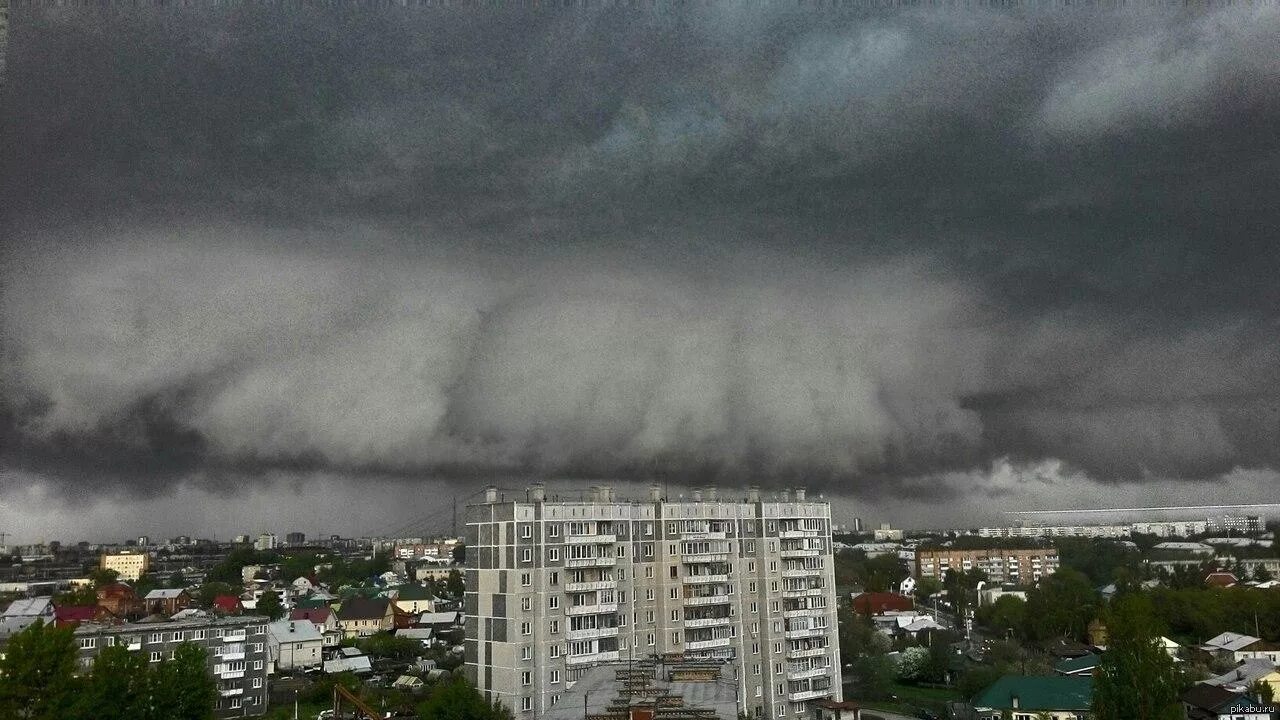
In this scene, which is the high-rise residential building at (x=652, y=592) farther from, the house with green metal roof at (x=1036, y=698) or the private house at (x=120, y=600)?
the private house at (x=120, y=600)

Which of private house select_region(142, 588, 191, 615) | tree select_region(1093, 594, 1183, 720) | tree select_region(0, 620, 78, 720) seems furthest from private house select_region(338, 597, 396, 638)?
tree select_region(1093, 594, 1183, 720)

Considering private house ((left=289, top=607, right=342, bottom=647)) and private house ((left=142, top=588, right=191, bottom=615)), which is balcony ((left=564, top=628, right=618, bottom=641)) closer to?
private house ((left=289, top=607, right=342, bottom=647))

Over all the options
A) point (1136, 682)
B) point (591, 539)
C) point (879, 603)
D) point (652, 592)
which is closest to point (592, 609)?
point (591, 539)

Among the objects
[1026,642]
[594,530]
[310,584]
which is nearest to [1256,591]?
[1026,642]

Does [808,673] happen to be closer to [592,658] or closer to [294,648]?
[592,658]

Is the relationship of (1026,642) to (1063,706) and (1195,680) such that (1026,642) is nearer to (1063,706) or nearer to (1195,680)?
(1195,680)
